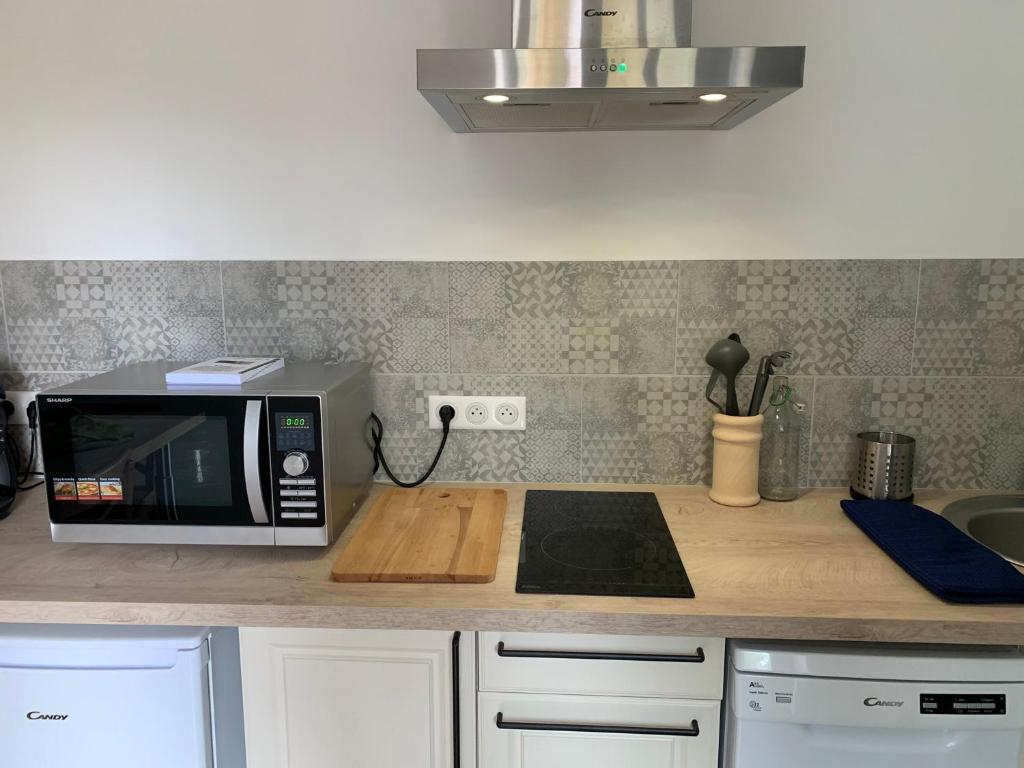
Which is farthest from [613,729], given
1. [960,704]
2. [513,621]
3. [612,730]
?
[960,704]

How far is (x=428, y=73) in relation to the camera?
49.9 inches

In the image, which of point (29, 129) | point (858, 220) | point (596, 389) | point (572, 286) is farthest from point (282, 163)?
point (858, 220)

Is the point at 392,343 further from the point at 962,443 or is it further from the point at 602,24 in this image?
the point at 962,443

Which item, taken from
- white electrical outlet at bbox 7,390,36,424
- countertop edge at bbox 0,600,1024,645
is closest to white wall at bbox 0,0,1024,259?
white electrical outlet at bbox 7,390,36,424

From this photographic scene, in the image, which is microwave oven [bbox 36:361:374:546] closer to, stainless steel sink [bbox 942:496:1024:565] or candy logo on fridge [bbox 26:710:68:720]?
candy logo on fridge [bbox 26:710:68:720]

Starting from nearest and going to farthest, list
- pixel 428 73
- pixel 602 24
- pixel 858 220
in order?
pixel 428 73
pixel 602 24
pixel 858 220

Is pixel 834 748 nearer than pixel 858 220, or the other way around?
pixel 834 748

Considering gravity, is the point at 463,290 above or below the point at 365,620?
above

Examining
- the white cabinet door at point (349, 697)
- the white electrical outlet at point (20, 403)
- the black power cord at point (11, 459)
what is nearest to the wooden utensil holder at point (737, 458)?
the white cabinet door at point (349, 697)

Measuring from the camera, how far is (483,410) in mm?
1893

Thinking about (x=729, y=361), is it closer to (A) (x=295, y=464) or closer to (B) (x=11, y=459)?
(A) (x=295, y=464)

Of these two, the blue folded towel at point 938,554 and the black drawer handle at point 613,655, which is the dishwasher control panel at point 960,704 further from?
the black drawer handle at point 613,655

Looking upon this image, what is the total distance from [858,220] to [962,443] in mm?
624

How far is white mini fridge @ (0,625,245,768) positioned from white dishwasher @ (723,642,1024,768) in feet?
3.17
